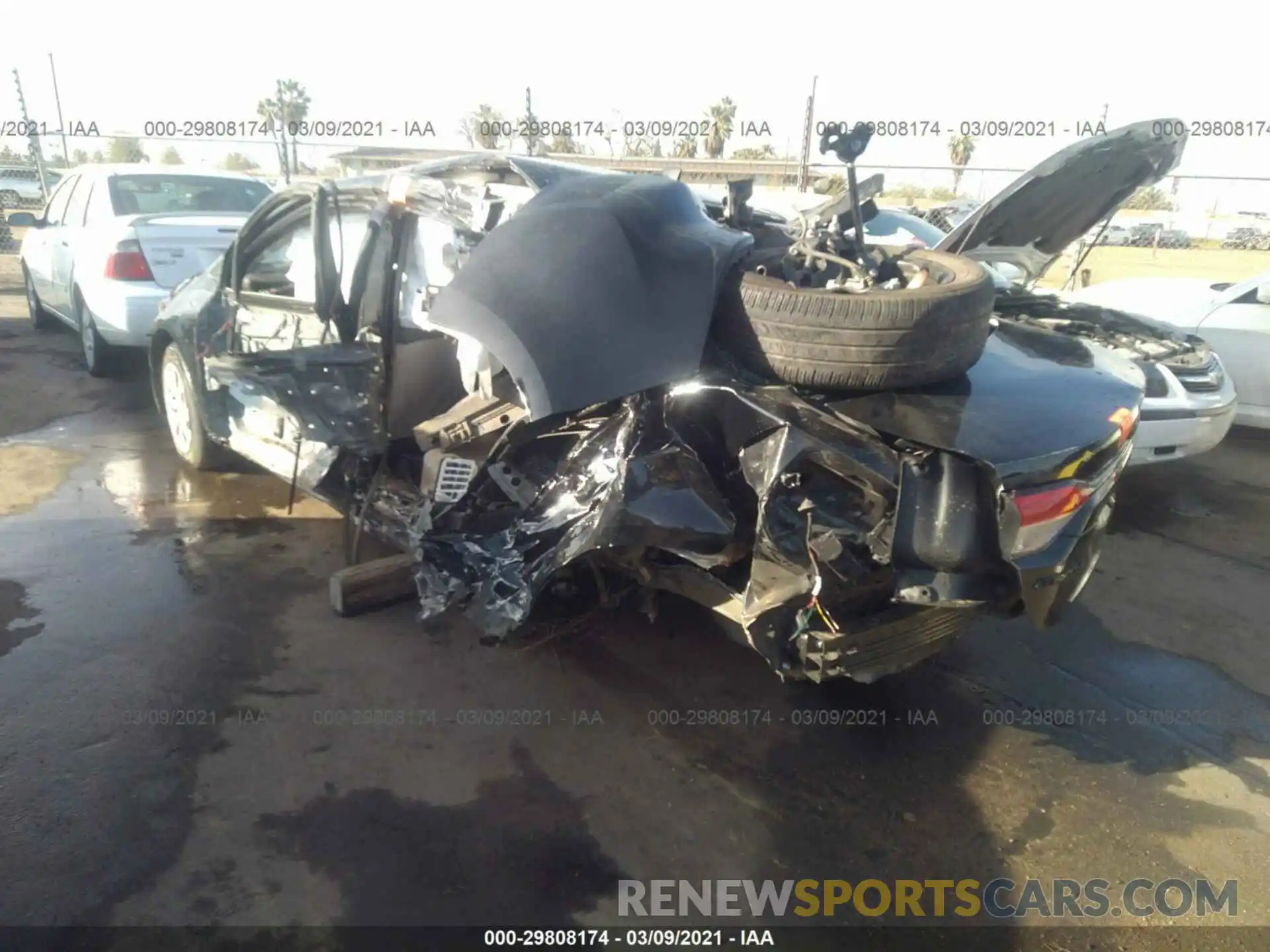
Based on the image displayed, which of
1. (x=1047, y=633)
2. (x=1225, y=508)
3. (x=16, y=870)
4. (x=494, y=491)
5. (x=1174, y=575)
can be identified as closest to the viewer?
(x=16, y=870)

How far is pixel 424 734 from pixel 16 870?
3.75ft

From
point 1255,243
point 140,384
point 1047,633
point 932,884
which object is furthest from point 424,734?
point 1255,243

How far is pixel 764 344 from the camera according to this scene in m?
2.76

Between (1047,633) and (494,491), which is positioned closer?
(494,491)

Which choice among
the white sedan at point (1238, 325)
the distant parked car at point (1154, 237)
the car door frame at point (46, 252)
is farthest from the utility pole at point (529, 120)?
the distant parked car at point (1154, 237)

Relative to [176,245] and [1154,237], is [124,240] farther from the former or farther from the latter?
[1154,237]

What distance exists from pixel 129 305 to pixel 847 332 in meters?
5.90

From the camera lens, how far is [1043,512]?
2.55m

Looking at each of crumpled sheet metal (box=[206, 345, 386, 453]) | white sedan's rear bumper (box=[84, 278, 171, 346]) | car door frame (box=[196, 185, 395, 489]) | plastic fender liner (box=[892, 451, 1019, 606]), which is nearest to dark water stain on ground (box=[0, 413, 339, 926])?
car door frame (box=[196, 185, 395, 489])

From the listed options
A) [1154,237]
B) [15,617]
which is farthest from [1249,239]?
[15,617]

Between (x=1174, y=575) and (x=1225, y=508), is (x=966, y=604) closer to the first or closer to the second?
(x=1174, y=575)

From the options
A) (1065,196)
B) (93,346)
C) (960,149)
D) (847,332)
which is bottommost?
(93,346)

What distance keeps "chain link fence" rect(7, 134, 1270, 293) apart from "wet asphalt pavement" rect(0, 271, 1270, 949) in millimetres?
3110

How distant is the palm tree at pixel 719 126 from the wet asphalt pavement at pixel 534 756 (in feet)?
44.0
